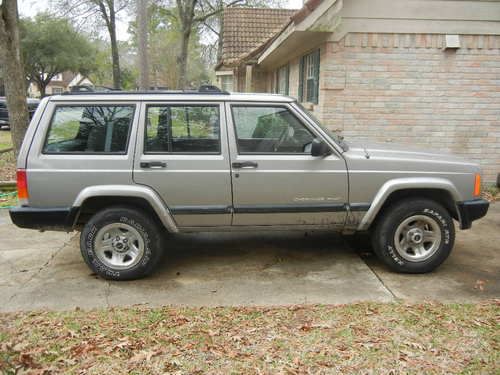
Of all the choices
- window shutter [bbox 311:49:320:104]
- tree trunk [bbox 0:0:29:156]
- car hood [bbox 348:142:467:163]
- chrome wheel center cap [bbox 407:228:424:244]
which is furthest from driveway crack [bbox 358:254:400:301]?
tree trunk [bbox 0:0:29:156]

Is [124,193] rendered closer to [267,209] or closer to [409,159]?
[267,209]

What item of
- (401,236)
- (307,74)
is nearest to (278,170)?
(401,236)

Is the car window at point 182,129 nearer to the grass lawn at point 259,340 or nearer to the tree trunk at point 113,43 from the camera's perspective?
the grass lawn at point 259,340

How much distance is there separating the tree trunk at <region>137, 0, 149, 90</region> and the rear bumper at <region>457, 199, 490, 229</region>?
28.6 ft

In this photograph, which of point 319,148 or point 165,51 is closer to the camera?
point 319,148

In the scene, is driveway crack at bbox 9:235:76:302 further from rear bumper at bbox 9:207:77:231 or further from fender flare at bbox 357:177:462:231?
fender flare at bbox 357:177:462:231

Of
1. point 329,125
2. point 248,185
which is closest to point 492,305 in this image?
point 248,185

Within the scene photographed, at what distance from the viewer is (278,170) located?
4.61 meters

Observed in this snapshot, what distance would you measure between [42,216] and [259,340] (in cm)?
243

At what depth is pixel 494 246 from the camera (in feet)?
18.9

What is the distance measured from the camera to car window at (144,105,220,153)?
4625 millimetres

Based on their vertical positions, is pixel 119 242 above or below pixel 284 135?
below

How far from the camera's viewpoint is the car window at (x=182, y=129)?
182 inches

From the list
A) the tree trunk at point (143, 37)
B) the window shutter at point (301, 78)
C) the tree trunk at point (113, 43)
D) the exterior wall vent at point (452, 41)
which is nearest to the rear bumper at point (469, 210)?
the exterior wall vent at point (452, 41)
